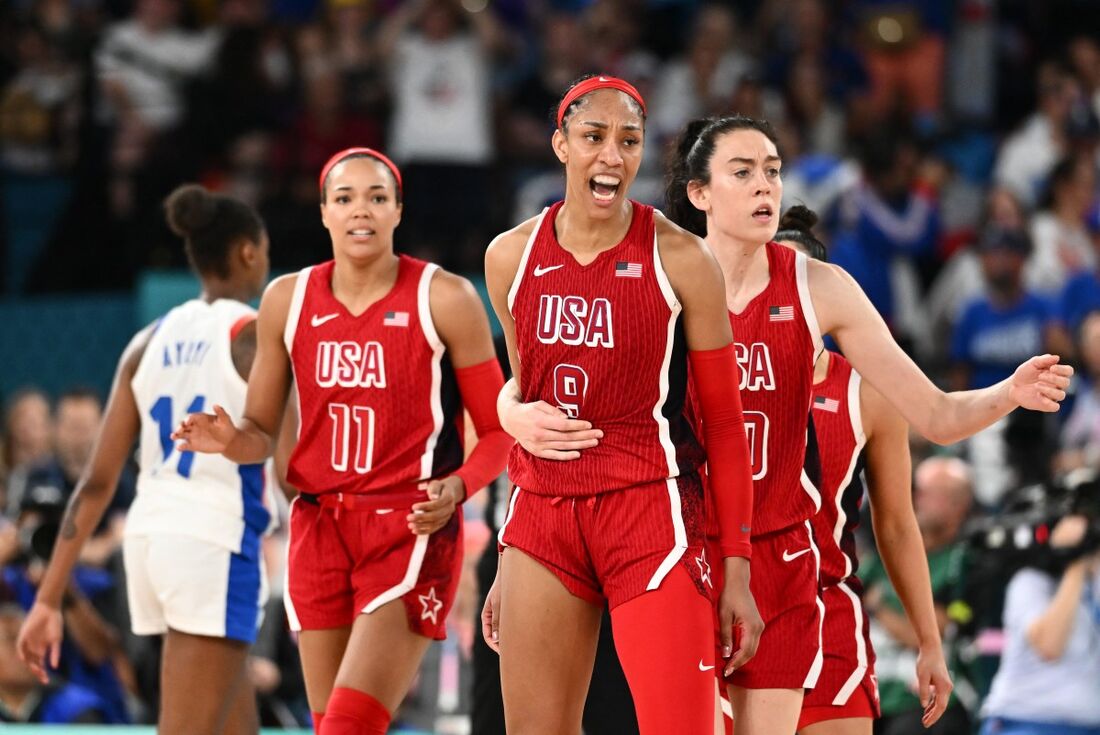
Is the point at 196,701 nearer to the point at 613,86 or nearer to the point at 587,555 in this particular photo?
the point at 587,555

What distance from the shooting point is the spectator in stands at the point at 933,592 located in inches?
298

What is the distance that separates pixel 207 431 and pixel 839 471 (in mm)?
1754

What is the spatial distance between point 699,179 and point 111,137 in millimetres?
7687

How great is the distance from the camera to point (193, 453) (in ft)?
18.2

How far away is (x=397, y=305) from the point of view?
5082 mm

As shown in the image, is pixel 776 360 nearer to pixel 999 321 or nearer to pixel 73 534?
pixel 73 534

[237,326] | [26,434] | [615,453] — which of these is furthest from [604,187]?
[26,434]

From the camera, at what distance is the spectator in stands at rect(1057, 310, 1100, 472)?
9406 millimetres

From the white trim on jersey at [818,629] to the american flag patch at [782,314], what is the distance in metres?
0.54

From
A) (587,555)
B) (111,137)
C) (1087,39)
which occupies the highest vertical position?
(1087,39)

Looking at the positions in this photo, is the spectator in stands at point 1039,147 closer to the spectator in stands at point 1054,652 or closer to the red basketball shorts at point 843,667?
the spectator in stands at point 1054,652

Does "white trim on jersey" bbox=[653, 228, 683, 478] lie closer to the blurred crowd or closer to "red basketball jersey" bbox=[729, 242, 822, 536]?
"red basketball jersey" bbox=[729, 242, 822, 536]

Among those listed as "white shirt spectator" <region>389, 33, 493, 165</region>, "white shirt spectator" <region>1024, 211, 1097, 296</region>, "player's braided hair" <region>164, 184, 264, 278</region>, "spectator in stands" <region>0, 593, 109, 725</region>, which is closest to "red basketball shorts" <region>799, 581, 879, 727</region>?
"player's braided hair" <region>164, 184, 264, 278</region>

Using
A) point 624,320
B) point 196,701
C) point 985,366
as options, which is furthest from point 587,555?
point 985,366
